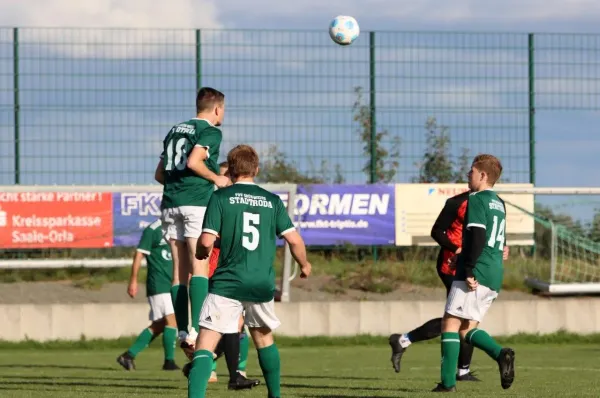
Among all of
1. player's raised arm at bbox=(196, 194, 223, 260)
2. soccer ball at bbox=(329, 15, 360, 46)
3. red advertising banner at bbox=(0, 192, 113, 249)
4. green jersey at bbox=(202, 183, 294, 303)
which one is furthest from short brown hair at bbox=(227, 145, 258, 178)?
red advertising banner at bbox=(0, 192, 113, 249)

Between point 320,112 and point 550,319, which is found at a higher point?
point 320,112

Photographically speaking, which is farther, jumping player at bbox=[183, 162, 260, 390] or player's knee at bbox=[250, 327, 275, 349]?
jumping player at bbox=[183, 162, 260, 390]

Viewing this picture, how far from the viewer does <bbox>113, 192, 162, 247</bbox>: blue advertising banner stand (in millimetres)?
19047

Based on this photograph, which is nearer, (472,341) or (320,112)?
(472,341)

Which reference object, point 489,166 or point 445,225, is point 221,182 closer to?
point 489,166

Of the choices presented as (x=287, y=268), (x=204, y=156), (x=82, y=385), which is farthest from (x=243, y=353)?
(x=287, y=268)

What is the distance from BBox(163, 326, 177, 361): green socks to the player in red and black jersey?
2.85m

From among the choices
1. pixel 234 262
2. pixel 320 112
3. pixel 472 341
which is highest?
pixel 320 112

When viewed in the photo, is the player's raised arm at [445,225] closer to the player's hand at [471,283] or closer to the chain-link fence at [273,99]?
the player's hand at [471,283]

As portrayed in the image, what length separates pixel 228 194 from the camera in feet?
25.4

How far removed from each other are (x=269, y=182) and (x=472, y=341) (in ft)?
34.5

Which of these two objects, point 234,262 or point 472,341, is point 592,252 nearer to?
point 472,341

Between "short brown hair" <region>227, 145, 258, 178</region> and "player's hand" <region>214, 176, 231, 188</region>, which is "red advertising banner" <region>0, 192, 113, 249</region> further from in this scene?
"short brown hair" <region>227, 145, 258, 178</region>

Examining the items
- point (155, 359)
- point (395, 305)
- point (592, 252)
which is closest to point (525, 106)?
point (592, 252)
